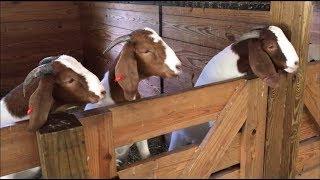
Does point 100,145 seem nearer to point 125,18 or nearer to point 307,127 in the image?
point 307,127

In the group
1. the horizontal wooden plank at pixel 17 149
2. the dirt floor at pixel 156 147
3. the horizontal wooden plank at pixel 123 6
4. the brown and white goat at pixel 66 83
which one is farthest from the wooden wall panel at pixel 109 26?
the horizontal wooden plank at pixel 17 149

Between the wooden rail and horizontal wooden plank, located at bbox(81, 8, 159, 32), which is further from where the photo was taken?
horizontal wooden plank, located at bbox(81, 8, 159, 32)

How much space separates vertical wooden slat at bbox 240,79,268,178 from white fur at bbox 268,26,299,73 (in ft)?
0.51

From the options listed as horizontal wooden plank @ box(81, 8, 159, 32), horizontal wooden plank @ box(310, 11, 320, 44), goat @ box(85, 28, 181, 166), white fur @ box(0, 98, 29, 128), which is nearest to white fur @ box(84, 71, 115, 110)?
goat @ box(85, 28, 181, 166)

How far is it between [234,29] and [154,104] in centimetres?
118

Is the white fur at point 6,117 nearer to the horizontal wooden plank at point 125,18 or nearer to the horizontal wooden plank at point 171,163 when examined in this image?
the horizontal wooden plank at point 171,163

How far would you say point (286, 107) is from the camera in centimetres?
192

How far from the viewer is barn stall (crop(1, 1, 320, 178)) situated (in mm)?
1302

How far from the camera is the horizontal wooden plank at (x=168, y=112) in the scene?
145cm

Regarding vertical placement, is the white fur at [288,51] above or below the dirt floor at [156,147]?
above

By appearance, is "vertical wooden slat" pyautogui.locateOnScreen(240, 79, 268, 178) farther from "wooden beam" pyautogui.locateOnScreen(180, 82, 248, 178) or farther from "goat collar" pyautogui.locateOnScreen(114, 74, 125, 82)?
"goat collar" pyautogui.locateOnScreen(114, 74, 125, 82)

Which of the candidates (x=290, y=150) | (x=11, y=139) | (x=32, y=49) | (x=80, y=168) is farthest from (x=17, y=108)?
(x=32, y=49)

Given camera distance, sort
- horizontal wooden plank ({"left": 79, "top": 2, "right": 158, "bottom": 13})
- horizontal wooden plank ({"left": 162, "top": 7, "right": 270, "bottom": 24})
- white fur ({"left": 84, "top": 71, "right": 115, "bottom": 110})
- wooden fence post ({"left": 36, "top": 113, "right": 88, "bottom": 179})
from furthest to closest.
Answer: horizontal wooden plank ({"left": 79, "top": 2, "right": 158, "bottom": 13}) < horizontal wooden plank ({"left": 162, "top": 7, "right": 270, "bottom": 24}) < white fur ({"left": 84, "top": 71, "right": 115, "bottom": 110}) < wooden fence post ({"left": 36, "top": 113, "right": 88, "bottom": 179})

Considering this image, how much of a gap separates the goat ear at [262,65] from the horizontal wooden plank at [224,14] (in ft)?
1.06
